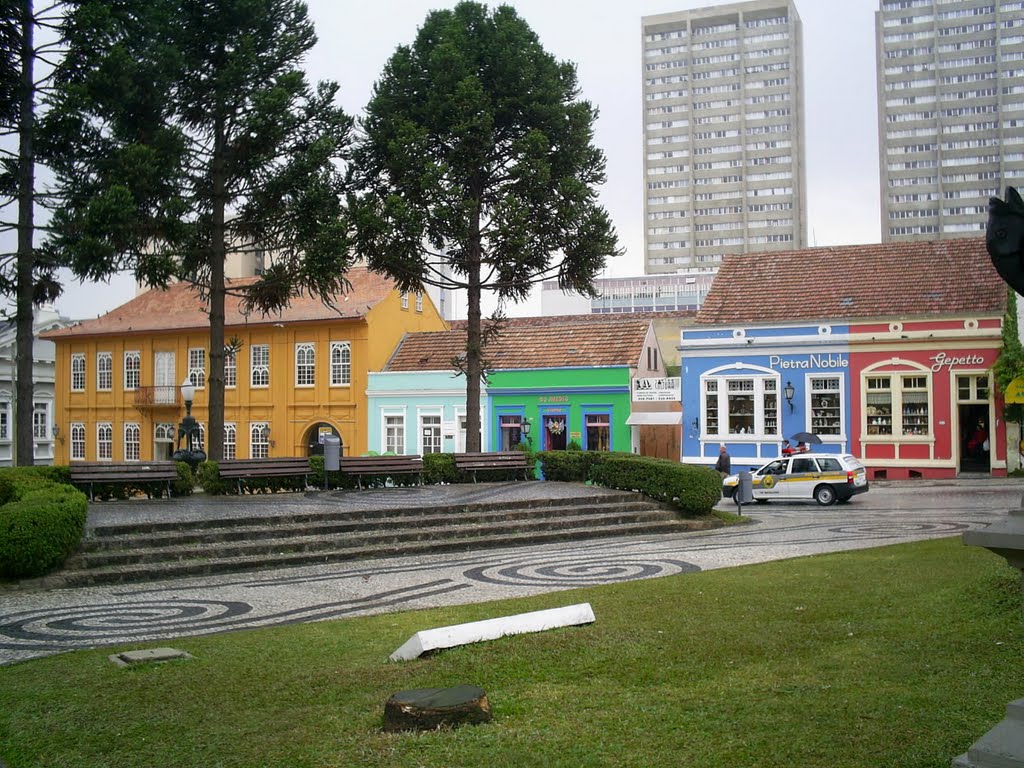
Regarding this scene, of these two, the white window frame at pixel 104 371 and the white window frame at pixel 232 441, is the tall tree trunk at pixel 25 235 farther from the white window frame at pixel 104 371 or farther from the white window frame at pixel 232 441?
the white window frame at pixel 104 371

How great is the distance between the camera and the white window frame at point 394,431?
40781 millimetres

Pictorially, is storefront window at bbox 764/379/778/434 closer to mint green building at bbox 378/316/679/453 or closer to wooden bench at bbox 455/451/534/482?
mint green building at bbox 378/316/679/453

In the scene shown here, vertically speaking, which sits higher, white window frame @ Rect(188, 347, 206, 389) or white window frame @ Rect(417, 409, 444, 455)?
white window frame @ Rect(188, 347, 206, 389)

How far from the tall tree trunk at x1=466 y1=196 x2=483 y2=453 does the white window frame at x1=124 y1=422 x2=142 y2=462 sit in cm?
2566

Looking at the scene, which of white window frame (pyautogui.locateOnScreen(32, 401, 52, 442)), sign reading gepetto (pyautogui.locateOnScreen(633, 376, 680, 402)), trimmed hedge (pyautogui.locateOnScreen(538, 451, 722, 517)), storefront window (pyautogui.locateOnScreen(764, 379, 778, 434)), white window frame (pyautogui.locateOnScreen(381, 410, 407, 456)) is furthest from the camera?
white window frame (pyautogui.locateOnScreen(32, 401, 52, 442))

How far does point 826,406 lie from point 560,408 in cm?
997

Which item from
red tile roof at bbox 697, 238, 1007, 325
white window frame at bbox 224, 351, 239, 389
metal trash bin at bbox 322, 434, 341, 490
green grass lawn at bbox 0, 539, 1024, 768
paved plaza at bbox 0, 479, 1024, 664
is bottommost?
paved plaza at bbox 0, 479, 1024, 664

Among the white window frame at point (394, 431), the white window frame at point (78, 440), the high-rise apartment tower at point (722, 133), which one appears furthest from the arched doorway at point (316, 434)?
the high-rise apartment tower at point (722, 133)

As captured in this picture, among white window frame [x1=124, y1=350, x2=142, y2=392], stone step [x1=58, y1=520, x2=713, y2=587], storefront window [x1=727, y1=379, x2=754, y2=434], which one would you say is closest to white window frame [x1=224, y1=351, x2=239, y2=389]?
white window frame [x1=124, y1=350, x2=142, y2=392]

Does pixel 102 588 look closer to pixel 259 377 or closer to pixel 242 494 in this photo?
pixel 242 494

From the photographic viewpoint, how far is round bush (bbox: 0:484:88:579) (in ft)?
37.9

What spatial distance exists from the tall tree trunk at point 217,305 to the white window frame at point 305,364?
19568 millimetres

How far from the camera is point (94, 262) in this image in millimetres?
20844

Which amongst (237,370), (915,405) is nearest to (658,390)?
(915,405)
